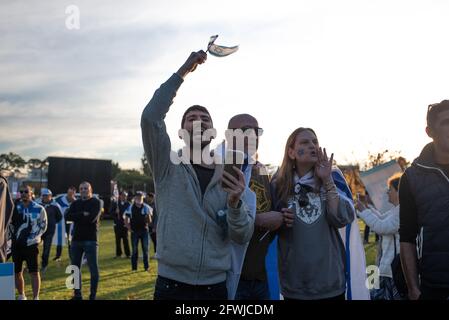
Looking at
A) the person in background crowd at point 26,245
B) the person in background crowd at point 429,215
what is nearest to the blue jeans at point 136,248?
the person in background crowd at point 26,245

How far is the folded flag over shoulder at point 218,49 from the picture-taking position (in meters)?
2.65

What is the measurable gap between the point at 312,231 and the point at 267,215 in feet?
1.10

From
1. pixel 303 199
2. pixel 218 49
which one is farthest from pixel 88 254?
pixel 218 49

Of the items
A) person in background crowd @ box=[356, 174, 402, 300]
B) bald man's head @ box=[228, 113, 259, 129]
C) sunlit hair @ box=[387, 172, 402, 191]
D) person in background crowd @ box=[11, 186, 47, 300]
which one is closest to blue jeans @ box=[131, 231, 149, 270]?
person in background crowd @ box=[11, 186, 47, 300]

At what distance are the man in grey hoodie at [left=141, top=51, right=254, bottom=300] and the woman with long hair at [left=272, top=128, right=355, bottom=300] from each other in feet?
1.95

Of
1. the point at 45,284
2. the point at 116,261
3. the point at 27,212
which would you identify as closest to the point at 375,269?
the point at 27,212

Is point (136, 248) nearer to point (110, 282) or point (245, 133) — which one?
point (110, 282)

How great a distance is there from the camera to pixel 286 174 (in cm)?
344

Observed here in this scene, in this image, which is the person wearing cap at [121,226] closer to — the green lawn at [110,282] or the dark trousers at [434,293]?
the green lawn at [110,282]

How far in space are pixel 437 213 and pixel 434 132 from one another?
495 mm

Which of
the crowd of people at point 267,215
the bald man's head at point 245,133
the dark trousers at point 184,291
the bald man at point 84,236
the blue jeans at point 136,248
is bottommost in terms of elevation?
the blue jeans at point 136,248

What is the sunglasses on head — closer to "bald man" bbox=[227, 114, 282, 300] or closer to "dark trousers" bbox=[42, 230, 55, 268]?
"bald man" bbox=[227, 114, 282, 300]

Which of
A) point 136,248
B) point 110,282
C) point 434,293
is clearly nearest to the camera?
point 434,293
